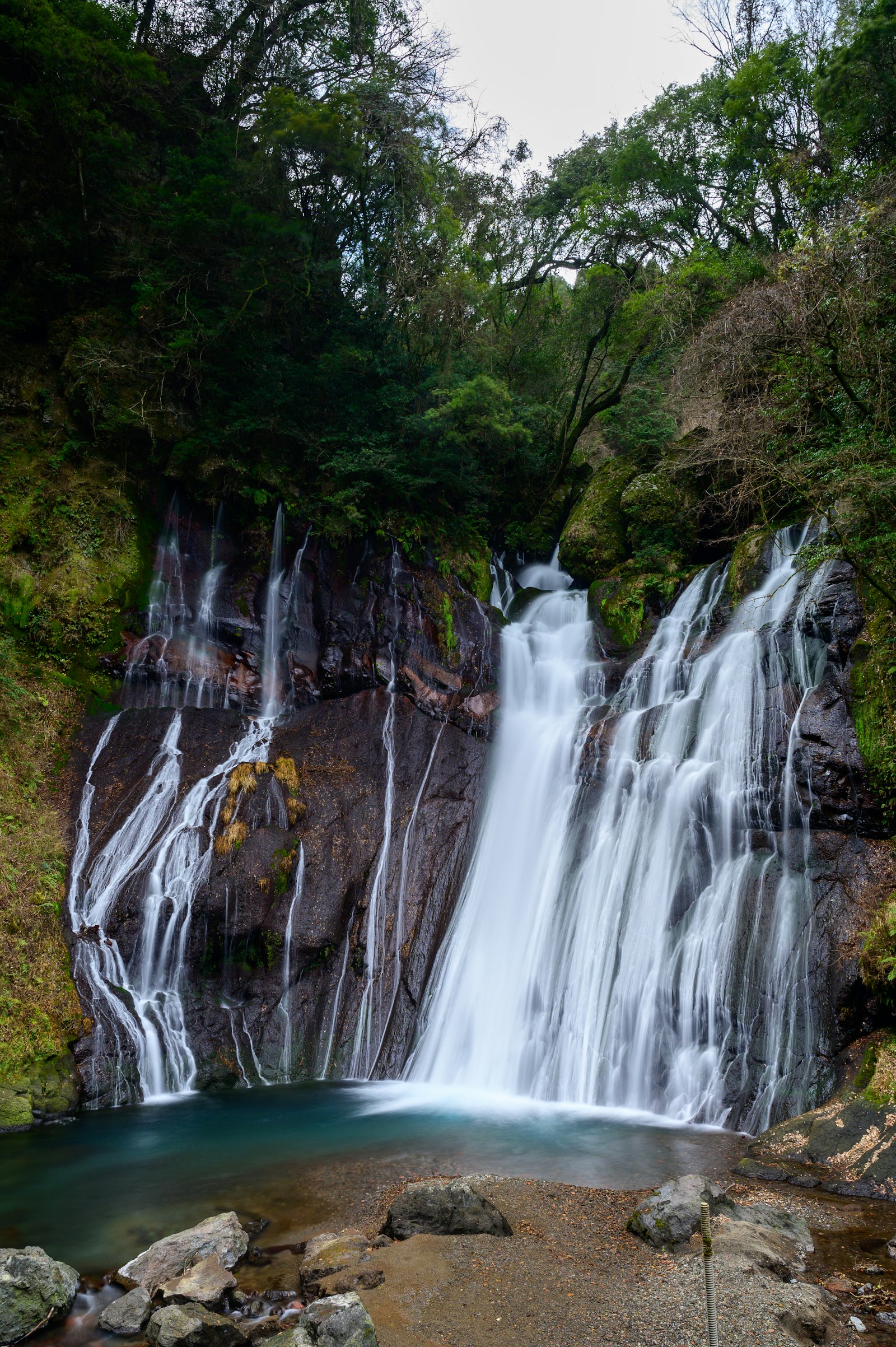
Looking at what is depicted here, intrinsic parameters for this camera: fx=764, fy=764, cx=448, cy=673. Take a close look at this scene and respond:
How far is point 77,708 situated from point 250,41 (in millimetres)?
13422

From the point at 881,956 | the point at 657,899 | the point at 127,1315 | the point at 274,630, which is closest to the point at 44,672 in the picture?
the point at 274,630

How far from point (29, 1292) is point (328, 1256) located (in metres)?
1.66

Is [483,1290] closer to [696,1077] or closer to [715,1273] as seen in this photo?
[715,1273]

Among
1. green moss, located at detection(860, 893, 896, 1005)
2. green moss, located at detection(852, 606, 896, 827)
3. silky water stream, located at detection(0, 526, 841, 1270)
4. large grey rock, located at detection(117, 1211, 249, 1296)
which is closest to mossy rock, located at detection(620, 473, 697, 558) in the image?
silky water stream, located at detection(0, 526, 841, 1270)

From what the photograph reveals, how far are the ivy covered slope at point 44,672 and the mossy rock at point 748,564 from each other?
9767 millimetres

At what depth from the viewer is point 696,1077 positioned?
24.6 ft

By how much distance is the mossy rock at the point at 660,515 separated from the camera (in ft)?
46.1

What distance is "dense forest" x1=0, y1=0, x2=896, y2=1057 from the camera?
10.6 metres

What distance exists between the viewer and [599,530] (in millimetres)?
15133

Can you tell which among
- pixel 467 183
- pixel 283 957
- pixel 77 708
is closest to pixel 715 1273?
pixel 283 957

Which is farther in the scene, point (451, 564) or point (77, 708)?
point (451, 564)

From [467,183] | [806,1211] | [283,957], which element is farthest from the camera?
[467,183]

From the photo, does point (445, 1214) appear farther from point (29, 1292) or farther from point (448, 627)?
point (448, 627)

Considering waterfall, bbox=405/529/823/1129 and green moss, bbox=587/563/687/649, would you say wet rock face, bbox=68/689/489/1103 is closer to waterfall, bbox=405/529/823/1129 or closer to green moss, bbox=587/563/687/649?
waterfall, bbox=405/529/823/1129
